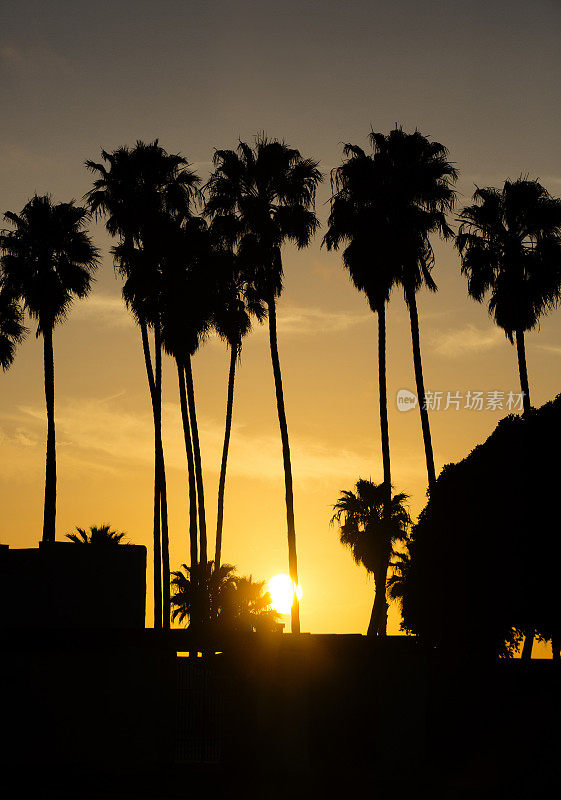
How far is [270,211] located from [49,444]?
14802mm

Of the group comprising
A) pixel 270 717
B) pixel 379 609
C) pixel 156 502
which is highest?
pixel 156 502

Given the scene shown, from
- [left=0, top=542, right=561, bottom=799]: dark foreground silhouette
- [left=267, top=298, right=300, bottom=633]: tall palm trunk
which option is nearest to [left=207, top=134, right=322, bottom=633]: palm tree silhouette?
[left=267, top=298, right=300, bottom=633]: tall palm trunk

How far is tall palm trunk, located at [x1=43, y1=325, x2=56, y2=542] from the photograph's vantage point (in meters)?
42.2

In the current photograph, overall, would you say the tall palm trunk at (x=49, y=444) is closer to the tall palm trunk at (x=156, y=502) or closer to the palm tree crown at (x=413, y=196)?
the tall palm trunk at (x=156, y=502)

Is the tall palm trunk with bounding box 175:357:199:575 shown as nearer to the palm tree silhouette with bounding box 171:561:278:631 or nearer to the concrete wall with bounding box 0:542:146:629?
the palm tree silhouette with bounding box 171:561:278:631

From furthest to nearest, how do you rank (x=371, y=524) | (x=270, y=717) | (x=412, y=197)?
(x=371, y=524) → (x=412, y=197) → (x=270, y=717)

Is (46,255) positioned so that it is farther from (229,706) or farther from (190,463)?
(229,706)

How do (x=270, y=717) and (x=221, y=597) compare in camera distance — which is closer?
(x=270, y=717)

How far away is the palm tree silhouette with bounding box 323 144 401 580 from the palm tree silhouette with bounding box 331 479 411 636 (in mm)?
15048

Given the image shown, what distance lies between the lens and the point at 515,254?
40406 millimetres

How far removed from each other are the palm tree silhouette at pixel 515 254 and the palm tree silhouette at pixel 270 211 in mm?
7115

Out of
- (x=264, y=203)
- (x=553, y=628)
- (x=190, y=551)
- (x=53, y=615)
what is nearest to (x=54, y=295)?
(x=264, y=203)

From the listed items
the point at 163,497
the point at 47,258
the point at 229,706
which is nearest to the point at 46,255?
the point at 47,258

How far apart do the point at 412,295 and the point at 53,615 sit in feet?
63.8
